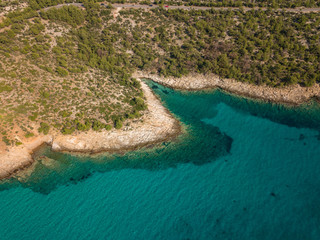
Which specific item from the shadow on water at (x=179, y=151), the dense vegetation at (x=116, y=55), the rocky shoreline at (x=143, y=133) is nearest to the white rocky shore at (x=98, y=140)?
the rocky shoreline at (x=143, y=133)

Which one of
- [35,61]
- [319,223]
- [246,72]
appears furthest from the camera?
[246,72]

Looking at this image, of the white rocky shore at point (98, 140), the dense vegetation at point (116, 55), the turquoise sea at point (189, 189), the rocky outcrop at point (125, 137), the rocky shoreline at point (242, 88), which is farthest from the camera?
the rocky shoreline at point (242, 88)

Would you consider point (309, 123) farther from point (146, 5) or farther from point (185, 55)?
point (146, 5)

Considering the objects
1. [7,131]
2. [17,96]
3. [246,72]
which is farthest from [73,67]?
[246,72]

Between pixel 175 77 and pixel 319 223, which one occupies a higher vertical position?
pixel 175 77

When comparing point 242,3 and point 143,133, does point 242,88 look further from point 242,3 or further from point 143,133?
point 242,3

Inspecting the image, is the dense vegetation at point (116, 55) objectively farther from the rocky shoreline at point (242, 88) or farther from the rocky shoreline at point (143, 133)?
the rocky shoreline at point (143, 133)

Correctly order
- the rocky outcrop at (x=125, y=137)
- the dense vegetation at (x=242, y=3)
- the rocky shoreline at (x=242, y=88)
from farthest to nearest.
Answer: the dense vegetation at (x=242, y=3) → the rocky shoreline at (x=242, y=88) → the rocky outcrop at (x=125, y=137)
